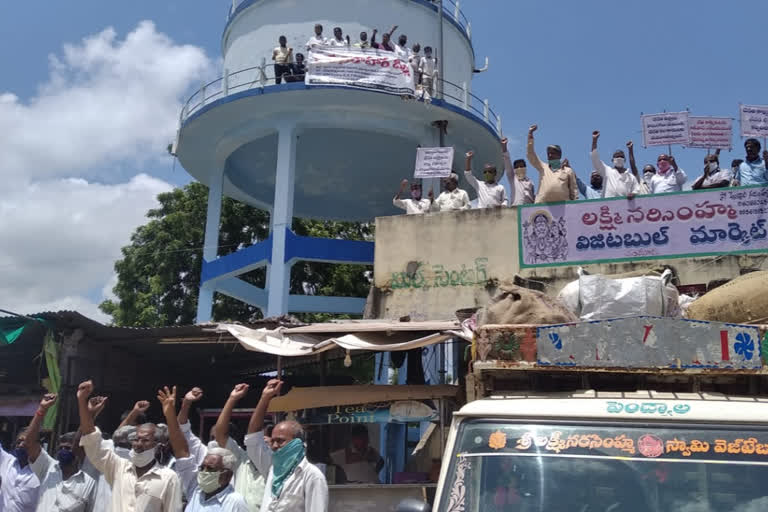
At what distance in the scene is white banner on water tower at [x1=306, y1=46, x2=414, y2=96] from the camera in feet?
51.4

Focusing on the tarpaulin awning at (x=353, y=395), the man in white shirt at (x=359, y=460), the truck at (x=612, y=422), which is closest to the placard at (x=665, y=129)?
the tarpaulin awning at (x=353, y=395)

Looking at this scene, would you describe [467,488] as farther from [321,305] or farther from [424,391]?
[321,305]

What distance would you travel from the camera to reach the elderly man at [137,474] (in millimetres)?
4953

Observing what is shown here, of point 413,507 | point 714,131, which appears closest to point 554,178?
point 714,131

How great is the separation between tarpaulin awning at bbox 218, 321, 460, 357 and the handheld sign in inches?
202

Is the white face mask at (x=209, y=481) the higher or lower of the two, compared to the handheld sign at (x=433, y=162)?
lower

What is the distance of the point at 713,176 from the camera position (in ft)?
35.2

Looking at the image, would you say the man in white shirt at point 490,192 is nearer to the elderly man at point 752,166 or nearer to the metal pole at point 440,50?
the elderly man at point 752,166

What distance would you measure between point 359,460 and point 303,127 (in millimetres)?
9823

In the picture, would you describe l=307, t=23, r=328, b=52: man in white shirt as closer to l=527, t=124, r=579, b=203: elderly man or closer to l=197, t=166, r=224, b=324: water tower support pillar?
l=197, t=166, r=224, b=324: water tower support pillar

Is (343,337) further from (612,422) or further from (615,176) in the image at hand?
(615,176)

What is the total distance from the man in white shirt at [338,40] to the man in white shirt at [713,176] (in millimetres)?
8168

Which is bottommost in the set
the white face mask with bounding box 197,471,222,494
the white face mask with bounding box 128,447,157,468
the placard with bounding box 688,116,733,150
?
the white face mask with bounding box 197,471,222,494

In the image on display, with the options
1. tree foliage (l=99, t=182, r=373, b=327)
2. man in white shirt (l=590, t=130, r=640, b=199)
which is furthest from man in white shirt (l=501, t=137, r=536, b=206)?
tree foliage (l=99, t=182, r=373, b=327)
